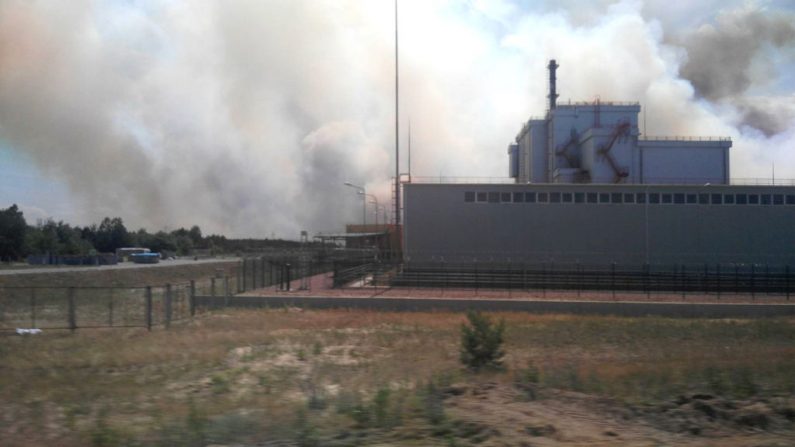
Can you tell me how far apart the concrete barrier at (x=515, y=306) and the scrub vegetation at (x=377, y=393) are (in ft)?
48.4

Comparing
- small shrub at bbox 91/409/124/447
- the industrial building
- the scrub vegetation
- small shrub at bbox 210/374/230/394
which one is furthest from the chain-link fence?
small shrub at bbox 91/409/124/447

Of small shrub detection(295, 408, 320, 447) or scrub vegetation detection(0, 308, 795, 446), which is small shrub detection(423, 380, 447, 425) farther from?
small shrub detection(295, 408, 320, 447)

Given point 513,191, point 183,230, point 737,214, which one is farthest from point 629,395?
point 183,230

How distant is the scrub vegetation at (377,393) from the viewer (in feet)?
29.3

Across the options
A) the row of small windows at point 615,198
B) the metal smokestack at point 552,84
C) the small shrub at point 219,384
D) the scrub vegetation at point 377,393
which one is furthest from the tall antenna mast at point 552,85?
the small shrub at point 219,384

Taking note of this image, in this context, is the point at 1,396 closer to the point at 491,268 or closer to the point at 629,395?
the point at 629,395

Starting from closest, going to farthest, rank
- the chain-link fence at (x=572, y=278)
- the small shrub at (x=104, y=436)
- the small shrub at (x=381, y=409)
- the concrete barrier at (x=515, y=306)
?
the small shrub at (x=104, y=436) < the small shrub at (x=381, y=409) < the concrete barrier at (x=515, y=306) < the chain-link fence at (x=572, y=278)

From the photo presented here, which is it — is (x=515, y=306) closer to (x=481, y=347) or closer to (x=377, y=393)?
(x=481, y=347)

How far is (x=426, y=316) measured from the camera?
34.6 m

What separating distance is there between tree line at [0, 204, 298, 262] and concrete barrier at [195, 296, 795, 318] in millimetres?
38728

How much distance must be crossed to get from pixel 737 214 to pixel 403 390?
2181 inches

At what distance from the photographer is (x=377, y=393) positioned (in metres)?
11.4

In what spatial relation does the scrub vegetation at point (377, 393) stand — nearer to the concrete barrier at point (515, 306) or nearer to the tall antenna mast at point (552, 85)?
the concrete barrier at point (515, 306)

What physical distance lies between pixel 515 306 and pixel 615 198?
24.6m
